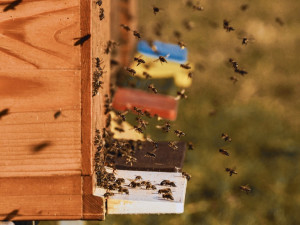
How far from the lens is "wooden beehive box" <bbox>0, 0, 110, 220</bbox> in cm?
293

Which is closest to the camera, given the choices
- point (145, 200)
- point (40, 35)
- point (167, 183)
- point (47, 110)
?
point (40, 35)

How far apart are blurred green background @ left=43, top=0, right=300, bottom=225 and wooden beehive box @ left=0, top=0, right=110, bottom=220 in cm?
200

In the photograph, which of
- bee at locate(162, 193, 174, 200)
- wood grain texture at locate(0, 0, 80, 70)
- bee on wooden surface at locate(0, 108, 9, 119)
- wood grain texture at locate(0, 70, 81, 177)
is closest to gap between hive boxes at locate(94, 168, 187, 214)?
bee at locate(162, 193, 174, 200)

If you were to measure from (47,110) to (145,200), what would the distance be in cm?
91

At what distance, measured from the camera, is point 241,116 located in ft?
26.2

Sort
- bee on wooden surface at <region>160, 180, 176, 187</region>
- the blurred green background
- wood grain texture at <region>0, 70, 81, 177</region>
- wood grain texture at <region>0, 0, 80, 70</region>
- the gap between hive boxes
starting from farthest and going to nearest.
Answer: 1. the blurred green background
2. bee on wooden surface at <region>160, 180, 176, 187</region>
3. the gap between hive boxes
4. wood grain texture at <region>0, 70, 81, 177</region>
5. wood grain texture at <region>0, 0, 80, 70</region>

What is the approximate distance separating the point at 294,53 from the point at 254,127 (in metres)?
3.99

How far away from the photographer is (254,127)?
25.5 ft

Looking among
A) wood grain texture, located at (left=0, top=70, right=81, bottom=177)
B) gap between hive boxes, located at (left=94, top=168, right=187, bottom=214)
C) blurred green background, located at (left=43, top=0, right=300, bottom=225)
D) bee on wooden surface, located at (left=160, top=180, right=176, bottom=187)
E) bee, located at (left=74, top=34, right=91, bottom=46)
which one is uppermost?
bee, located at (left=74, top=34, right=91, bottom=46)

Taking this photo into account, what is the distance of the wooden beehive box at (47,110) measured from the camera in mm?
2928

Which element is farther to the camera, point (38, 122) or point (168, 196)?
point (168, 196)

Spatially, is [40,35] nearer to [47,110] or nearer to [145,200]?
[47,110]

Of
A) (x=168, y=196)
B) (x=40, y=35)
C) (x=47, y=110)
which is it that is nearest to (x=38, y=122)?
(x=47, y=110)

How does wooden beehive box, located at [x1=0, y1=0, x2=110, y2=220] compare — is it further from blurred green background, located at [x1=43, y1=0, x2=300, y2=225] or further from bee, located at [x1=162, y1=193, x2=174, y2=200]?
blurred green background, located at [x1=43, y1=0, x2=300, y2=225]
